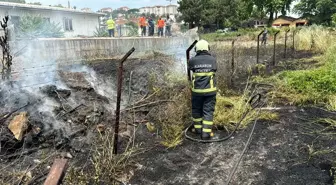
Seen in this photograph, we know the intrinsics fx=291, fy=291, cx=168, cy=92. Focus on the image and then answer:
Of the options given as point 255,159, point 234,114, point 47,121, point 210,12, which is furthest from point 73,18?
point 255,159

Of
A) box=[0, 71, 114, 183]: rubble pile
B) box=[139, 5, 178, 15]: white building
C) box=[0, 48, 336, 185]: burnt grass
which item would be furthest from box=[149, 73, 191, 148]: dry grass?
box=[139, 5, 178, 15]: white building

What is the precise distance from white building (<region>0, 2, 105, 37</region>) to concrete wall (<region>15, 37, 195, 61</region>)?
27.9 feet

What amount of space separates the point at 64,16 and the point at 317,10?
36255mm

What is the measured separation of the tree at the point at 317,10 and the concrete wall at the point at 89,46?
1220 inches

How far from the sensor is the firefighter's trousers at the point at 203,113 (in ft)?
16.5

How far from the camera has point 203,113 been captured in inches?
203

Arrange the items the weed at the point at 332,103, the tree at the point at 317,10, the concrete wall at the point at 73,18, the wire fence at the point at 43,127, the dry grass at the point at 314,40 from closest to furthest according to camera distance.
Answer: the wire fence at the point at 43,127 → the weed at the point at 332,103 → the dry grass at the point at 314,40 → the concrete wall at the point at 73,18 → the tree at the point at 317,10

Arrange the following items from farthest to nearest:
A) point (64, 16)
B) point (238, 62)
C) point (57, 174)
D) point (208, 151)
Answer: point (64, 16) < point (238, 62) < point (208, 151) < point (57, 174)

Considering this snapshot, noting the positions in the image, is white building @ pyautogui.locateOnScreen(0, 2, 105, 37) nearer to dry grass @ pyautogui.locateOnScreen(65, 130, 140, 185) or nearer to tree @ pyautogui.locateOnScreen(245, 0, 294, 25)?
dry grass @ pyautogui.locateOnScreen(65, 130, 140, 185)

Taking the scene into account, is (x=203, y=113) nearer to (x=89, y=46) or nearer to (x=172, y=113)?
(x=172, y=113)

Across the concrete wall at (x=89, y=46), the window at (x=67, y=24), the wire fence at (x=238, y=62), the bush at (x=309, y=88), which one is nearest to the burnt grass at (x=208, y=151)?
the bush at (x=309, y=88)

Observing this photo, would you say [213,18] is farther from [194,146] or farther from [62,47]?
[194,146]

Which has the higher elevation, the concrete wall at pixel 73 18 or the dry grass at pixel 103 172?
the concrete wall at pixel 73 18

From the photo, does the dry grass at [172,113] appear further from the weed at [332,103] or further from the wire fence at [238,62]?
the weed at [332,103]
